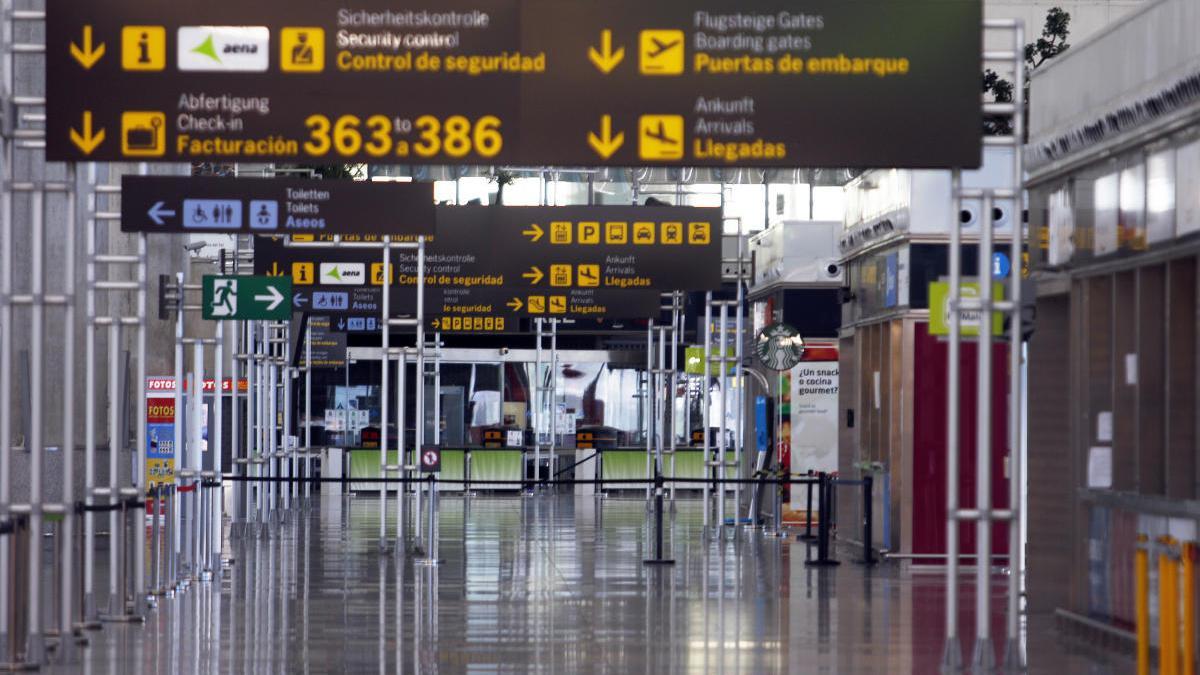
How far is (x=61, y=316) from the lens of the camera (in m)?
21.9

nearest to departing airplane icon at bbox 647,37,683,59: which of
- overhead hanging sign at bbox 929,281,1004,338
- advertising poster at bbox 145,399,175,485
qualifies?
overhead hanging sign at bbox 929,281,1004,338

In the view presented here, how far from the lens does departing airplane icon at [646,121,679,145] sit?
11.3 metres

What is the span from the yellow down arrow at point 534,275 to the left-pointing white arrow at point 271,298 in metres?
6.47

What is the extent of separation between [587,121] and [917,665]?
4.17 metres

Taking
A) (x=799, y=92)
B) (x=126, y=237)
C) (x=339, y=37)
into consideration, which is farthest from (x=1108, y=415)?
(x=126, y=237)

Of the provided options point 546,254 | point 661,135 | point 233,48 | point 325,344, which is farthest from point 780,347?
point 233,48

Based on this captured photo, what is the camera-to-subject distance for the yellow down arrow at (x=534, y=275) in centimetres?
2428

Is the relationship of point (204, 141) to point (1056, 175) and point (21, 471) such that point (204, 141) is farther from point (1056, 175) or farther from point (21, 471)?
point (21, 471)

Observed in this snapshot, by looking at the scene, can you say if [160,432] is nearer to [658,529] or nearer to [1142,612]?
[658,529]

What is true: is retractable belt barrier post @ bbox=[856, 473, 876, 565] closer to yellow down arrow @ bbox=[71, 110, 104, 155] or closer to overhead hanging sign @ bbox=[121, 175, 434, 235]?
overhead hanging sign @ bbox=[121, 175, 434, 235]

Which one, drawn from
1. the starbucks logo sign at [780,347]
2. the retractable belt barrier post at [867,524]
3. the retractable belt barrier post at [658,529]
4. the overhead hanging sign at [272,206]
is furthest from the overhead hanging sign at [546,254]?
the overhead hanging sign at [272,206]

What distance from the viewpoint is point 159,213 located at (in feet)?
49.6

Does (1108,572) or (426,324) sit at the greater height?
(426,324)

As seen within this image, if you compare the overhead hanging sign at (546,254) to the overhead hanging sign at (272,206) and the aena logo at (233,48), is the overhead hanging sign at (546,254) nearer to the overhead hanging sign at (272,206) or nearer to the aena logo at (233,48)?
the overhead hanging sign at (272,206)
